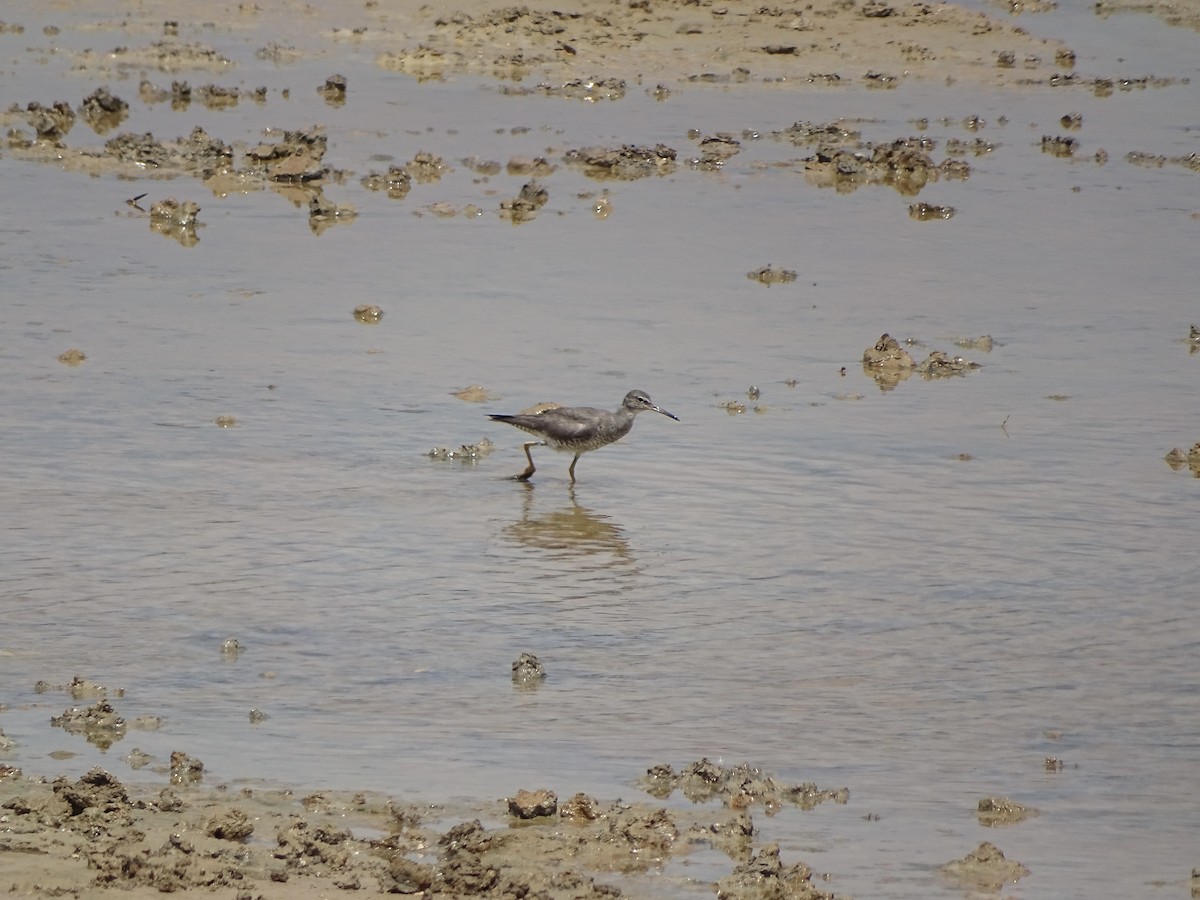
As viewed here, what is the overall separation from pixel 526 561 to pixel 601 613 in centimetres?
105

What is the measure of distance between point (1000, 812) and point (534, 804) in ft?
5.91

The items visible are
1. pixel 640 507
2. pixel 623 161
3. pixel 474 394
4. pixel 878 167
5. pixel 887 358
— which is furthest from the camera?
pixel 878 167

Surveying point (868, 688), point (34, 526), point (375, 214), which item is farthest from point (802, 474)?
point (375, 214)

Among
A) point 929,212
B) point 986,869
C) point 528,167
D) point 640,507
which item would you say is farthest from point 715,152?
point 986,869

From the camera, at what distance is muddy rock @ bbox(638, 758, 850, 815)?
722 cm

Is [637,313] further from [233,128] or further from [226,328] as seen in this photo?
[233,128]

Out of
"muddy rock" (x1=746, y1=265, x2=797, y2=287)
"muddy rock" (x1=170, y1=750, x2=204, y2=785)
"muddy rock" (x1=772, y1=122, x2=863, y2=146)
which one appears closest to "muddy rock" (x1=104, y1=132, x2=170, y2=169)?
"muddy rock" (x1=746, y1=265, x2=797, y2=287)

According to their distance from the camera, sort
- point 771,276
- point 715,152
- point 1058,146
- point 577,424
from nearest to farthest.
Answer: point 577,424 → point 771,276 → point 715,152 → point 1058,146

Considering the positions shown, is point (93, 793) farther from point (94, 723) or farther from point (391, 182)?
point (391, 182)

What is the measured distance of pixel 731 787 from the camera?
7258 mm

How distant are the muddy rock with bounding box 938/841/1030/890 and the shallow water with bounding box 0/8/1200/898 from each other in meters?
0.12

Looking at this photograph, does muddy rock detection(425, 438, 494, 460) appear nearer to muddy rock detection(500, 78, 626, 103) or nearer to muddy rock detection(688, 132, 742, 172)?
muddy rock detection(688, 132, 742, 172)

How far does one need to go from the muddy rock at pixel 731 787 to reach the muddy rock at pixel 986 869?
2.37 ft

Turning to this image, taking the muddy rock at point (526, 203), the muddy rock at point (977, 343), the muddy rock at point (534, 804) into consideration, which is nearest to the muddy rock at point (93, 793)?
the muddy rock at point (534, 804)
